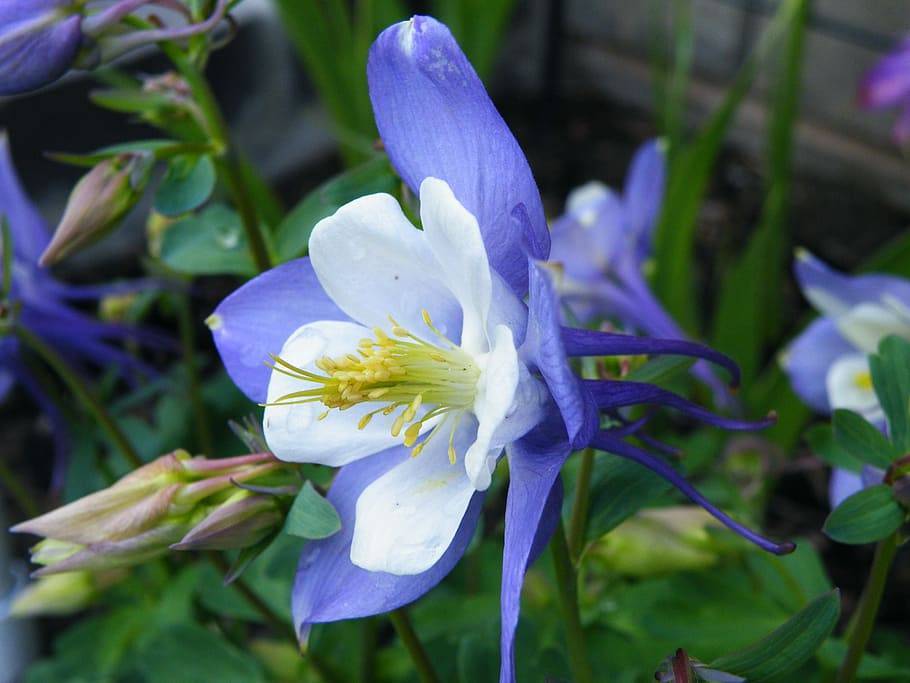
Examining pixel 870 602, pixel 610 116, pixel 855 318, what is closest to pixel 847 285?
pixel 855 318

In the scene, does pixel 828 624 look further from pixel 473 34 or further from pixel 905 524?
pixel 473 34

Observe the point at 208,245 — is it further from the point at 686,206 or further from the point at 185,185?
the point at 686,206

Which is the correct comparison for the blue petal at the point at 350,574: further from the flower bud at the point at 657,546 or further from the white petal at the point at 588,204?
the white petal at the point at 588,204

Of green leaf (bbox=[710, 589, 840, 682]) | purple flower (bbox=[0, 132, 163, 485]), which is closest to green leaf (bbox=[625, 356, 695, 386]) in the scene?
green leaf (bbox=[710, 589, 840, 682])

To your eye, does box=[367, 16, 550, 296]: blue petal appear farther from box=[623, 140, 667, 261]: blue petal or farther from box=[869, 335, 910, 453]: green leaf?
box=[623, 140, 667, 261]: blue petal

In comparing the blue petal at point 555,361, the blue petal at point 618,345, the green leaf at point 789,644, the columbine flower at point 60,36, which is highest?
the columbine flower at point 60,36

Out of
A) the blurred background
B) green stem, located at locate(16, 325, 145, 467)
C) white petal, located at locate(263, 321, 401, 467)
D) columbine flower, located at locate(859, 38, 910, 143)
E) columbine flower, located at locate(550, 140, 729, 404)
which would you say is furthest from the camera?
the blurred background

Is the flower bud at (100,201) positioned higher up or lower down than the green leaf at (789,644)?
higher up

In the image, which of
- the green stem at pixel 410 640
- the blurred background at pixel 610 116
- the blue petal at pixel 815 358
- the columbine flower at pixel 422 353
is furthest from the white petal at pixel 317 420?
the blurred background at pixel 610 116
